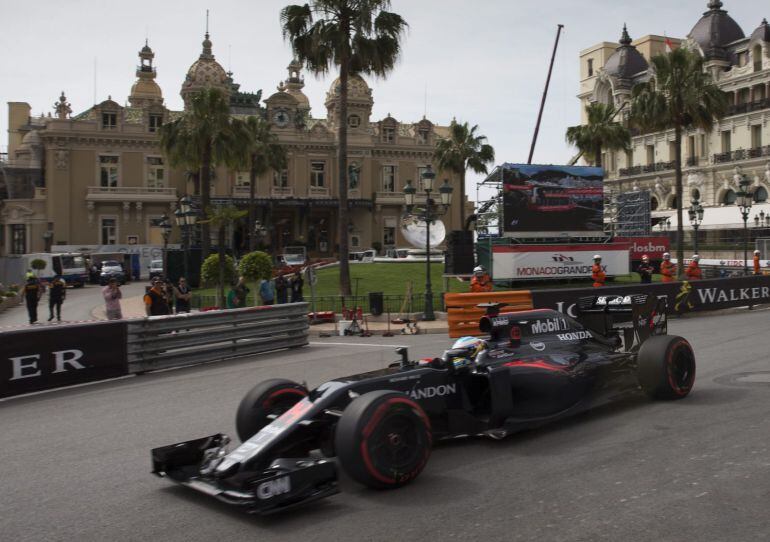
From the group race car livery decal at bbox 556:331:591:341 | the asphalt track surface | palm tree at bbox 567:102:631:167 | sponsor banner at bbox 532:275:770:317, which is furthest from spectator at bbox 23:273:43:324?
palm tree at bbox 567:102:631:167

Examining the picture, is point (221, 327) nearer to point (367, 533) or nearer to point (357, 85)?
point (367, 533)

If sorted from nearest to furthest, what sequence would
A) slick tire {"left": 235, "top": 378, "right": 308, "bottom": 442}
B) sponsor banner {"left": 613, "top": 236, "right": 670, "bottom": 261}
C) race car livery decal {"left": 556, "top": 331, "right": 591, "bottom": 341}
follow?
slick tire {"left": 235, "top": 378, "right": 308, "bottom": 442} → race car livery decal {"left": 556, "top": 331, "right": 591, "bottom": 341} → sponsor banner {"left": 613, "top": 236, "right": 670, "bottom": 261}

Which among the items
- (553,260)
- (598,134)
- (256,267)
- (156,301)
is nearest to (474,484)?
(156,301)

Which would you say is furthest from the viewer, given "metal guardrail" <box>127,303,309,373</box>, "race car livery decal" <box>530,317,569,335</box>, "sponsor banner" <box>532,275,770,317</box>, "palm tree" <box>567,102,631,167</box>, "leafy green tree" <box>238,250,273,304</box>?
"palm tree" <box>567,102,631,167</box>

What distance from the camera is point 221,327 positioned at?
14148mm

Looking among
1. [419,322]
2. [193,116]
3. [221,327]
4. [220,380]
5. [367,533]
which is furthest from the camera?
[193,116]

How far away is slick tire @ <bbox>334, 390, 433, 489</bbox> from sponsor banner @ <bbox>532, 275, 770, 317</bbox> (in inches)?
501

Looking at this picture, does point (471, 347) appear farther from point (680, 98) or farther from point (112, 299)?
point (680, 98)

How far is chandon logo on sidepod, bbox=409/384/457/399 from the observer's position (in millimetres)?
6594

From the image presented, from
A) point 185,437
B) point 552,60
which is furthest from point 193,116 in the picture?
point 185,437

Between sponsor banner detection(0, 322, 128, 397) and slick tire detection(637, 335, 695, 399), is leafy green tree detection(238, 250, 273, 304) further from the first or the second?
slick tire detection(637, 335, 695, 399)

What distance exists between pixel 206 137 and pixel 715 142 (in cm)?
3930

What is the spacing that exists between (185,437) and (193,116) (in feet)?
100

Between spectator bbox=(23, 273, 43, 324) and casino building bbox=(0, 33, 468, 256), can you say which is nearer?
spectator bbox=(23, 273, 43, 324)
